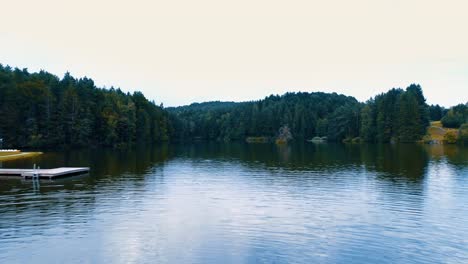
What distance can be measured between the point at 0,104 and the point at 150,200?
113 m

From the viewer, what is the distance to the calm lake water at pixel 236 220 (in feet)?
75.7

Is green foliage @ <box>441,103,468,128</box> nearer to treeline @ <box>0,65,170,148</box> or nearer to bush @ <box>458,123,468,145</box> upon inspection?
bush @ <box>458,123,468,145</box>

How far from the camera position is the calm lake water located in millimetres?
23078

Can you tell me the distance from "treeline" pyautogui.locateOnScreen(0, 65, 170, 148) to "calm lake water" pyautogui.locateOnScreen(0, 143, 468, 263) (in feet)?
289

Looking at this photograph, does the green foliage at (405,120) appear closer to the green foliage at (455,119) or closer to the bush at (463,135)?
the green foliage at (455,119)

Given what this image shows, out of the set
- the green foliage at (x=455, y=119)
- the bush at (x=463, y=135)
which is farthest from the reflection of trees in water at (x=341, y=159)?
the green foliage at (x=455, y=119)

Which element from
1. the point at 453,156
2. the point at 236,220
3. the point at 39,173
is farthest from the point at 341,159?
the point at 236,220

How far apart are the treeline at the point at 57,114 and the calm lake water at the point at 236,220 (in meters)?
88.2

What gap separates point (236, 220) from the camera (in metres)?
31.1

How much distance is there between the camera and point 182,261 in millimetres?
21797

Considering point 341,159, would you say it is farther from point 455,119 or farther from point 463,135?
point 455,119

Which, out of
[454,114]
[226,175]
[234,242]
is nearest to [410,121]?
[454,114]

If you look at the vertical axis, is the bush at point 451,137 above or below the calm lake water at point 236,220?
above

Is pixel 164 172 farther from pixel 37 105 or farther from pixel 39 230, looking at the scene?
pixel 37 105
